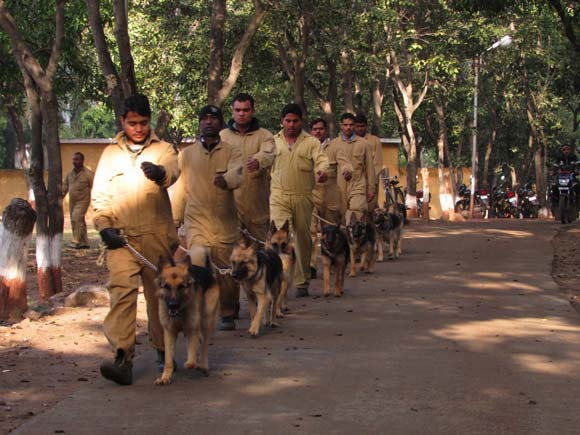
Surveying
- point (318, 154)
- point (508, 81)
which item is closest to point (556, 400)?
point (318, 154)

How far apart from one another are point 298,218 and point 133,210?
5005 millimetres

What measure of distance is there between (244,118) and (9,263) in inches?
118

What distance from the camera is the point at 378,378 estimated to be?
26.6ft

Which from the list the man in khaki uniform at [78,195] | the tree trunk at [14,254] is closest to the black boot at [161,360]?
the tree trunk at [14,254]

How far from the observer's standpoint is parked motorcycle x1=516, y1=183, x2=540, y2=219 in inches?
1731

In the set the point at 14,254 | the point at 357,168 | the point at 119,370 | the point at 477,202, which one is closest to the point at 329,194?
the point at 357,168

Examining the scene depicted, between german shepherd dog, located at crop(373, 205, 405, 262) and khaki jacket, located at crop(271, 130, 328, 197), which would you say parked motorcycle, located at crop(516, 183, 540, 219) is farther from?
khaki jacket, located at crop(271, 130, 328, 197)

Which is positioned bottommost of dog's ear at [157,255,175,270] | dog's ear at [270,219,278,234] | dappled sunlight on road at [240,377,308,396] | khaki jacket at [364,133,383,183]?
dappled sunlight on road at [240,377,308,396]

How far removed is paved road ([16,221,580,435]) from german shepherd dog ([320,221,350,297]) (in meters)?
0.25

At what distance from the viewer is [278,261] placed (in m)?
10.9

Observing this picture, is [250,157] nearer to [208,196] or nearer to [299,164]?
[208,196]

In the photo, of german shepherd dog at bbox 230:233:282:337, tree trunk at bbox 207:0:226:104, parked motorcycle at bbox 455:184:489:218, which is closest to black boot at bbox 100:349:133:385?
german shepherd dog at bbox 230:233:282:337

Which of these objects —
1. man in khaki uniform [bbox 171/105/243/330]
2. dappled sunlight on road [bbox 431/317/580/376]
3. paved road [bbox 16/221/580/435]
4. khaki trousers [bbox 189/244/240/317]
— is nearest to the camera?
paved road [bbox 16/221/580/435]

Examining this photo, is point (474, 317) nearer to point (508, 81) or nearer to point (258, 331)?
point (258, 331)
